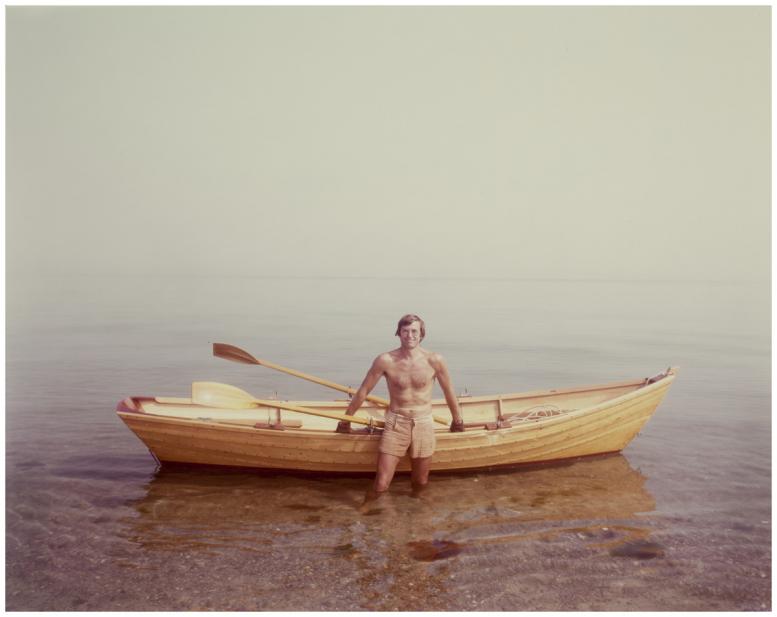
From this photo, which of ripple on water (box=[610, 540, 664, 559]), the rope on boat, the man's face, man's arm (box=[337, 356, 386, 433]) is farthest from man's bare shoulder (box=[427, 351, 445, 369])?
ripple on water (box=[610, 540, 664, 559])

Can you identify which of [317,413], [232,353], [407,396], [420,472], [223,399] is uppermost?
[232,353]

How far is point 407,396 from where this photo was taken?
746 centimetres

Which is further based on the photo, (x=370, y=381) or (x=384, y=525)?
(x=370, y=381)

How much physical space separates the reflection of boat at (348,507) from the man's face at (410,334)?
1869 millimetres

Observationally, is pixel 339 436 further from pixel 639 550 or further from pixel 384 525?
pixel 639 550

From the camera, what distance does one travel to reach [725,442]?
10109 mm

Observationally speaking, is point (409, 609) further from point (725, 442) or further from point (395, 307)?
point (395, 307)

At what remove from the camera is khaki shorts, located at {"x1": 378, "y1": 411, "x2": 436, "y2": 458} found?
24.7 ft

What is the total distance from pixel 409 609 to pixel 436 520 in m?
1.73

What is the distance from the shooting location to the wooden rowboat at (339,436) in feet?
25.9

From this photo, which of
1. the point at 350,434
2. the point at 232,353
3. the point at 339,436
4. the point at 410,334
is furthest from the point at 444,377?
the point at 232,353

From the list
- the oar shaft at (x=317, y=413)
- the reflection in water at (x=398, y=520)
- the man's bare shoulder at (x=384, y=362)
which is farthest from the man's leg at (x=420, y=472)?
the man's bare shoulder at (x=384, y=362)

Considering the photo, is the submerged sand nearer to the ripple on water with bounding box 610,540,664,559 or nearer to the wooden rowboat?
the ripple on water with bounding box 610,540,664,559

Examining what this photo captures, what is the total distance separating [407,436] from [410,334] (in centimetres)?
125
